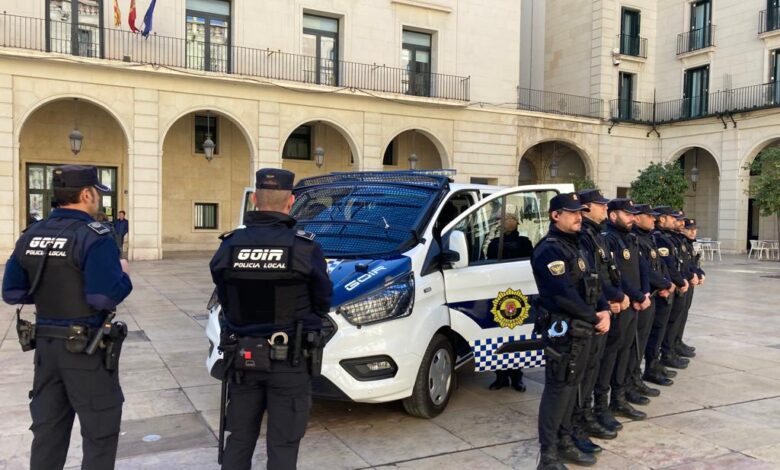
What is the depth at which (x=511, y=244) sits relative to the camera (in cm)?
603

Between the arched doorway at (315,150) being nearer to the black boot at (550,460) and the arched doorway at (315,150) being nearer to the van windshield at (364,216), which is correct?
the van windshield at (364,216)

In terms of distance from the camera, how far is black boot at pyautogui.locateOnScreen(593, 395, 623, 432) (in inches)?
198

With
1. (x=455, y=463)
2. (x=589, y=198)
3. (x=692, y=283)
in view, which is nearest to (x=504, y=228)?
(x=589, y=198)

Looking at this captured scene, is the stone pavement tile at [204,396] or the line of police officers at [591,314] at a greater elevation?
the line of police officers at [591,314]

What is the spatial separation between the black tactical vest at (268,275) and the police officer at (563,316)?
177 cm

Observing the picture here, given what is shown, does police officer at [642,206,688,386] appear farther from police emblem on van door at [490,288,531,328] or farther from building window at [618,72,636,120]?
building window at [618,72,636,120]

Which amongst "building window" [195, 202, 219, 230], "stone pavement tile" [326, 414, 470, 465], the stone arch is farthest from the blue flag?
"stone pavement tile" [326, 414, 470, 465]

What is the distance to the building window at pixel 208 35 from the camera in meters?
20.8

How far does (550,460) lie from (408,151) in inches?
909

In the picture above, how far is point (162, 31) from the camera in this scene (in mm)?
20109

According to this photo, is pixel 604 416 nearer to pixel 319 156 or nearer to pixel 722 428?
pixel 722 428

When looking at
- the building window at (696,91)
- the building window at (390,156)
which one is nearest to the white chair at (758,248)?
the building window at (696,91)

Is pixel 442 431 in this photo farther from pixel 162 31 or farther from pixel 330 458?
pixel 162 31

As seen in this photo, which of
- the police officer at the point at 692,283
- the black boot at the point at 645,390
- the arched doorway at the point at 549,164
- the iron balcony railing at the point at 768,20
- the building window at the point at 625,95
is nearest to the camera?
the black boot at the point at 645,390
